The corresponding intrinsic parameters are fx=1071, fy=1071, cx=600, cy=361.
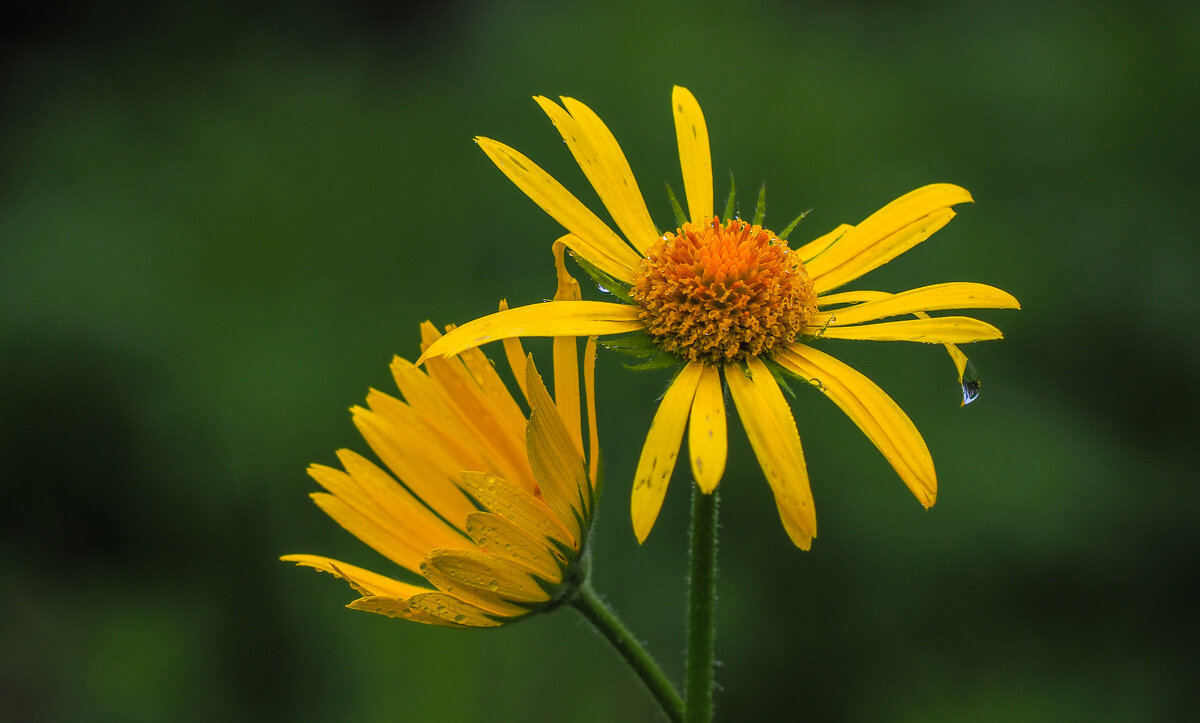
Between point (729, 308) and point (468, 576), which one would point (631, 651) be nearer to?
point (468, 576)

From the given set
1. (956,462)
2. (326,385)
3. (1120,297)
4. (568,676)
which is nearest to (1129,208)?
(1120,297)

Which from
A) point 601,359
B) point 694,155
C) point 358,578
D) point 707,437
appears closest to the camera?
point 707,437

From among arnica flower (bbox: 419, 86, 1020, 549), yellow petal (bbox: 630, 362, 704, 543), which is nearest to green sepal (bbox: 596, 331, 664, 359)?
arnica flower (bbox: 419, 86, 1020, 549)

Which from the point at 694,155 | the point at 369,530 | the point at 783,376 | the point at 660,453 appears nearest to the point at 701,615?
the point at 660,453

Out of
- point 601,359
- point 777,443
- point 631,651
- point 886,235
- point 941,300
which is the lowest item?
point 631,651

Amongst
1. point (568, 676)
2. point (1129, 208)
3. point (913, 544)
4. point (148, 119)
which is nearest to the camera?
point (568, 676)

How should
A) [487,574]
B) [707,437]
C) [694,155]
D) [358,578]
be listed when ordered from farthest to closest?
[694,155] → [358,578] → [487,574] → [707,437]

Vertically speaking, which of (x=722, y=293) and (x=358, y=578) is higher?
(x=722, y=293)

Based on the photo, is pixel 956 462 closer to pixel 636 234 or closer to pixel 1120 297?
pixel 1120 297
